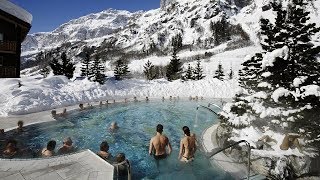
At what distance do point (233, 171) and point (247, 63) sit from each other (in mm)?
6369

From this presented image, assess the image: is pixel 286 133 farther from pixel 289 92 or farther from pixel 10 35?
pixel 10 35

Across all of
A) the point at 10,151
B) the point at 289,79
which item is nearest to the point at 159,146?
the point at 10,151

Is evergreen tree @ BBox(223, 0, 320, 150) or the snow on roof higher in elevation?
the snow on roof

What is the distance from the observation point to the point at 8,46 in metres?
26.5

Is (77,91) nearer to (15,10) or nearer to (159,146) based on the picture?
(15,10)

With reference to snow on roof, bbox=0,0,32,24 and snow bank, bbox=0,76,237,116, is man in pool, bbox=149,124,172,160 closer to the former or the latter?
snow bank, bbox=0,76,237,116

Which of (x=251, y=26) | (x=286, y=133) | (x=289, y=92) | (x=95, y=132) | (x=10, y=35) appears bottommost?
(x=95, y=132)

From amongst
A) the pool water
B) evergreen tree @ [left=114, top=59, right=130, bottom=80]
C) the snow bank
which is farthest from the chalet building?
evergreen tree @ [left=114, top=59, right=130, bottom=80]

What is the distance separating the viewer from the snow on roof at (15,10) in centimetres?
A: 2636

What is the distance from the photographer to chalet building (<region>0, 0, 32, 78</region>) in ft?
86.2

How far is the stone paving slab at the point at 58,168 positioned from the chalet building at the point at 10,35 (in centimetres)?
2076

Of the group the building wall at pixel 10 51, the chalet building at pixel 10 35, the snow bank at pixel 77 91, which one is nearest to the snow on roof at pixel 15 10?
the chalet building at pixel 10 35

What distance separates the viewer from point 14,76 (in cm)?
2781

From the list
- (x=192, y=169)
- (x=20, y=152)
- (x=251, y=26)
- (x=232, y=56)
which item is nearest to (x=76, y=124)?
(x=20, y=152)
